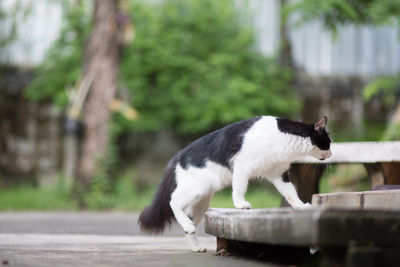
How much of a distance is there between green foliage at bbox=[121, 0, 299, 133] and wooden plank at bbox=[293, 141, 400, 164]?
6574 mm

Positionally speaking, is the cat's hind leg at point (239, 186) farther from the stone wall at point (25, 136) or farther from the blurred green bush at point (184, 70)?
the stone wall at point (25, 136)

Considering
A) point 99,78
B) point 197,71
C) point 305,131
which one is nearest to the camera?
point 305,131

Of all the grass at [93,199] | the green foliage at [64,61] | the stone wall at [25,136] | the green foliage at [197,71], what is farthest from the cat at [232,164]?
the stone wall at [25,136]

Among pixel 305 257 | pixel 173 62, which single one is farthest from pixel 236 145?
pixel 173 62

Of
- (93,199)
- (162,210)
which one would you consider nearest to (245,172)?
(162,210)

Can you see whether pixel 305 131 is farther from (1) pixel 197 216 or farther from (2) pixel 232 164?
(1) pixel 197 216

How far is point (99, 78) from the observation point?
33.4 feet

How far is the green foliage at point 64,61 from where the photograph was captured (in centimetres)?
1231

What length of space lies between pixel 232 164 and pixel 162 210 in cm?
66

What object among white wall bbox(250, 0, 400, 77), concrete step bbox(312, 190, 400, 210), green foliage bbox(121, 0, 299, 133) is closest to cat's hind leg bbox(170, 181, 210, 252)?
concrete step bbox(312, 190, 400, 210)

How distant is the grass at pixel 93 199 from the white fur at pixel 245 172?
18.3ft

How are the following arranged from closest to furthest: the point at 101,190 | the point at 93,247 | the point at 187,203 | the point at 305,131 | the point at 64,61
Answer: the point at 305,131
the point at 187,203
the point at 93,247
the point at 101,190
the point at 64,61

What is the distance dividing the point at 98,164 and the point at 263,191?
4.14 metres

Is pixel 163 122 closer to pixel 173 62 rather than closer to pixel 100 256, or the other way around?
pixel 173 62
